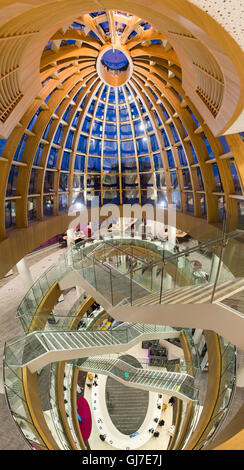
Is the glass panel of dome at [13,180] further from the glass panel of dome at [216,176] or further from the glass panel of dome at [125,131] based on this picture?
the glass panel of dome at [216,176]

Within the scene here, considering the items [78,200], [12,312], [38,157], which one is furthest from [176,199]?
[12,312]

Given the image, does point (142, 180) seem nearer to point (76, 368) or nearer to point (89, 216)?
point (89, 216)

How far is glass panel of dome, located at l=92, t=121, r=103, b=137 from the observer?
820 inches

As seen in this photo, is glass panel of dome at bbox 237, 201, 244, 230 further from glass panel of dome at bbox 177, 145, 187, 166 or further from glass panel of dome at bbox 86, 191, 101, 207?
glass panel of dome at bbox 86, 191, 101, 207

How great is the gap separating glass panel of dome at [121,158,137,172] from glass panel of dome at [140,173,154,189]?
1.13 metres

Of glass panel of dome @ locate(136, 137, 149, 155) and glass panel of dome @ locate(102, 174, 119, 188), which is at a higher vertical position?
glass panel of dome @ locate(136, 137, 149, 155)

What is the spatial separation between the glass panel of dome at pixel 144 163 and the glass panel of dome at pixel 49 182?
27.8 ft

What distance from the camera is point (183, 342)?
16.5 metres

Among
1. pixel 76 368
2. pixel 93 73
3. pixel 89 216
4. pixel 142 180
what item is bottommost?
pixel 76 368

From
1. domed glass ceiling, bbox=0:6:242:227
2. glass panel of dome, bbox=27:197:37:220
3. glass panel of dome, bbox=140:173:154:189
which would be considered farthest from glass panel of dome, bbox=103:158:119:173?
glass panel of dome, bbox=27:197:37:220

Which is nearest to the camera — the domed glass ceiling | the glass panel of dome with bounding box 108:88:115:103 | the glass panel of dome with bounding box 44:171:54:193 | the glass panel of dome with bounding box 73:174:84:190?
the domed glass ceiling
